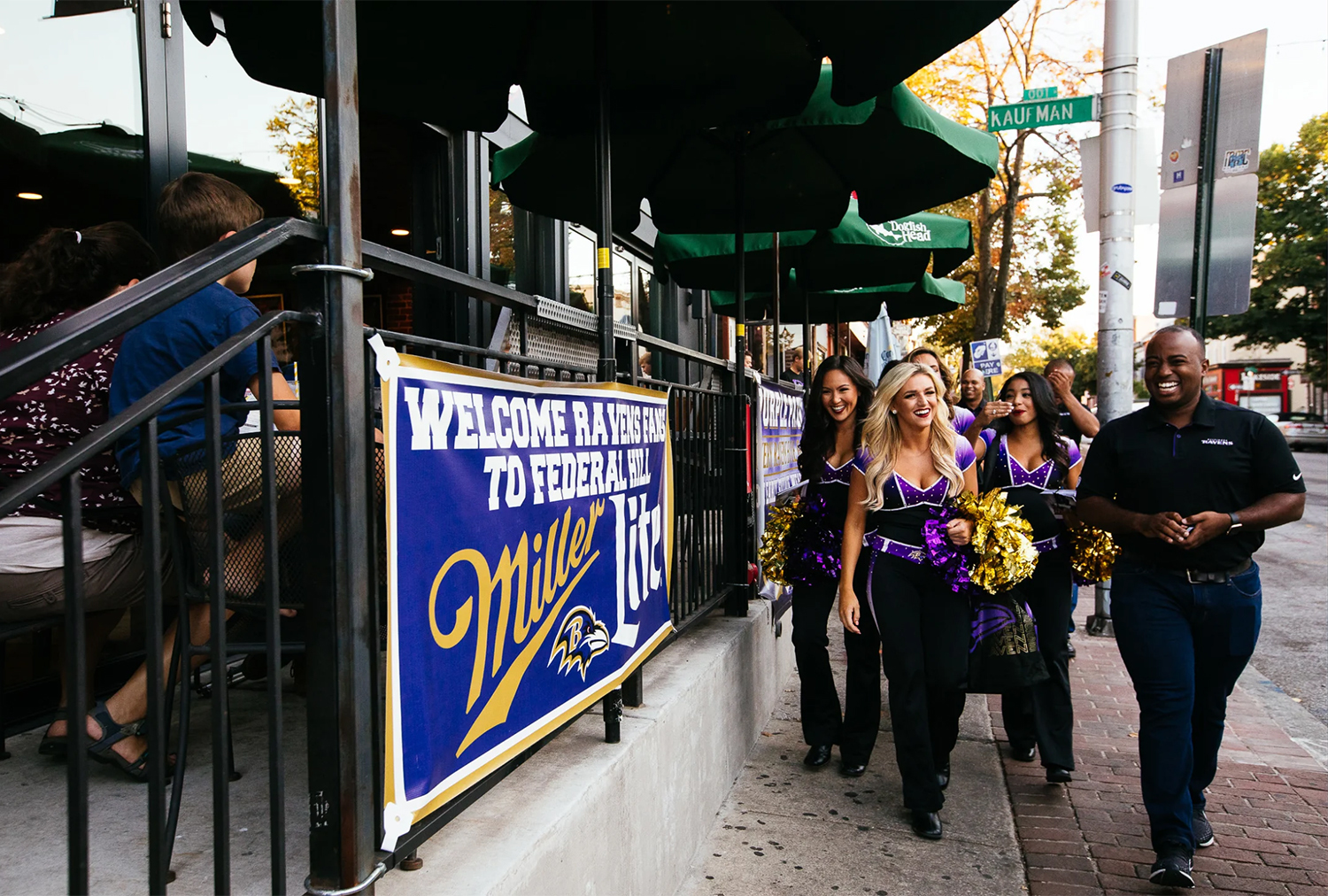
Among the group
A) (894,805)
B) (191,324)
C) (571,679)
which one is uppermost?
(191,324)

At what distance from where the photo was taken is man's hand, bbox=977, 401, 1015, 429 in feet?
17.4

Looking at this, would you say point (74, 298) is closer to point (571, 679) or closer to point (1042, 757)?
point (571, 679)

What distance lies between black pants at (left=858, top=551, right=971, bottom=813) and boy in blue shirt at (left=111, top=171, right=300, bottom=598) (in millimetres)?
2674

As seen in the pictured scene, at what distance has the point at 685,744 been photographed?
3.83 meters

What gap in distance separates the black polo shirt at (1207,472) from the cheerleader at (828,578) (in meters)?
1.36

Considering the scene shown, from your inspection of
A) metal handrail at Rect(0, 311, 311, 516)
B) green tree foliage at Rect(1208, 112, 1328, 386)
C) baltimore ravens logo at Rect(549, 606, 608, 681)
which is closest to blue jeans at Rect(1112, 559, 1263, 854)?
baltimore ravens logo at Rect(549, 606, 608, 681)

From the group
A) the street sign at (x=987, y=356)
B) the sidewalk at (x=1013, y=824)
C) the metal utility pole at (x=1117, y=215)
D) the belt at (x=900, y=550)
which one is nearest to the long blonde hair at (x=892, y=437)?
the belt at (x=900, y=550)

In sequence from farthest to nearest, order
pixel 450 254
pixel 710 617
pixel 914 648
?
1. pixel 450 254
2. pixel 710 617
3. pixel 914 648

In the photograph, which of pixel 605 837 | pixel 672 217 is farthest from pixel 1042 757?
pixel 672 217

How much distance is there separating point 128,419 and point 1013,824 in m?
4.01

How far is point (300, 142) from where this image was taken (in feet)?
17.6

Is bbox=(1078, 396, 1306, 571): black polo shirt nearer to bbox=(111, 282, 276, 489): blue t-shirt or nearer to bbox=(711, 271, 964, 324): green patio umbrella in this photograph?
bbox=(111, 282, 276, 489): blue t-shirt

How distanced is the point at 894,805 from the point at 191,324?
362cm

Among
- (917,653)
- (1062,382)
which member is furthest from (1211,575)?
(1062,382)
